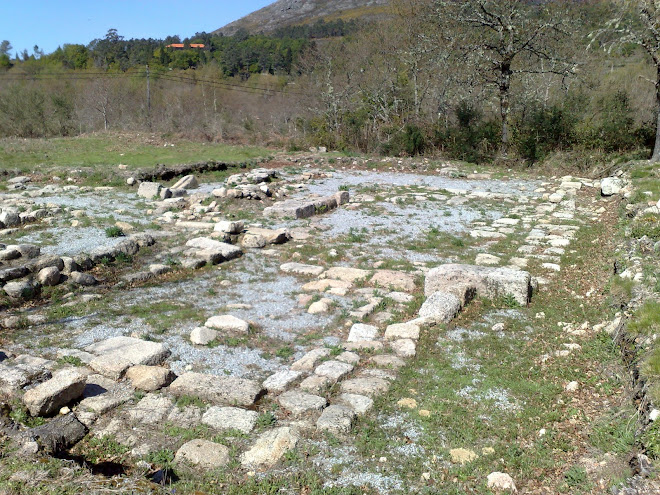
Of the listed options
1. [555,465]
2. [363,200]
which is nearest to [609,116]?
[363,200]

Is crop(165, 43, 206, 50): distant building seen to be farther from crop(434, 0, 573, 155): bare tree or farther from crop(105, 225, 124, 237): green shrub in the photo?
crop(105, 225, 124, 237): green shrub

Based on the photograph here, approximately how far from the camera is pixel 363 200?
41.8ft

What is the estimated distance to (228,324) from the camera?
5.80m

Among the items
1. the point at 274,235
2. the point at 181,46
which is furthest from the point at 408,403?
the point at 181,46

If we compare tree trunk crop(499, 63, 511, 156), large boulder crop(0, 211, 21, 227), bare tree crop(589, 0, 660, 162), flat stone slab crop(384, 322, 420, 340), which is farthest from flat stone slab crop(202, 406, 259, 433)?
tree trunk crop(499, 63, 511, 156)

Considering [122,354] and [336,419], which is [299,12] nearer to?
[122,354]

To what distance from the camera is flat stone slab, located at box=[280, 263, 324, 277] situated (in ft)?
25.1

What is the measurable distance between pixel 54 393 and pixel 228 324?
2.07 metres

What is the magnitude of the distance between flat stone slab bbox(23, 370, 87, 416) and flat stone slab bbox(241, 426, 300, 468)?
157 centimetres

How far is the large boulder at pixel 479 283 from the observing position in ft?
20.6

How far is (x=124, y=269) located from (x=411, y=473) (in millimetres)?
5772

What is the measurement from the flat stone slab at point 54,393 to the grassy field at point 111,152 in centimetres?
1232

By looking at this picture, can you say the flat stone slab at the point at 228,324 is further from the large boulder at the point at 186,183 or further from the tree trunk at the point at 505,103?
the tree trunk at the point at 505,103

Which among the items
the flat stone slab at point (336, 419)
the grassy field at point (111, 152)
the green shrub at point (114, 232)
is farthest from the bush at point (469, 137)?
the flat stone slab at point (336, 419)
